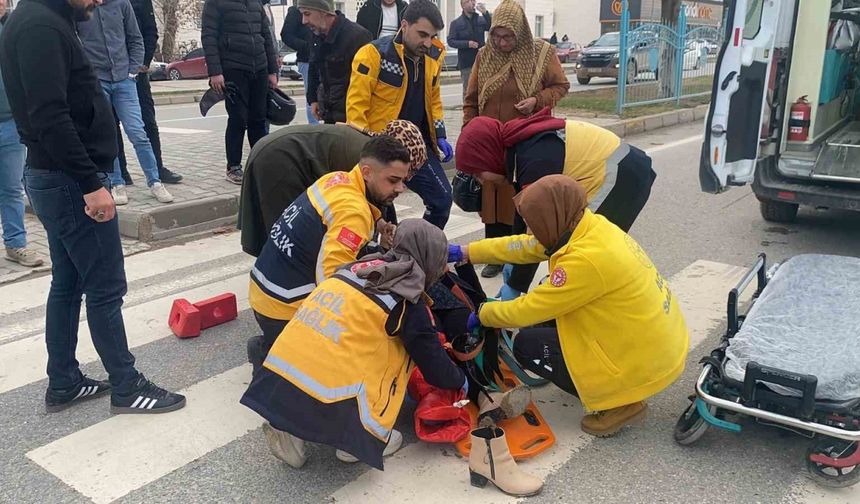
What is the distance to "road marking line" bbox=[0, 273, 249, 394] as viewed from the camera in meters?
3.46

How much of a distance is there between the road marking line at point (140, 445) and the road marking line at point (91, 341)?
710mm

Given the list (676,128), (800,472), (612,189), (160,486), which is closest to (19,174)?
(160,486)

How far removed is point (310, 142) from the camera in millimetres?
3584

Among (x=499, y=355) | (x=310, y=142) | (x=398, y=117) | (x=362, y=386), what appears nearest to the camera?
(x=362, y=386)

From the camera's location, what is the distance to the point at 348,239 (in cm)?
275

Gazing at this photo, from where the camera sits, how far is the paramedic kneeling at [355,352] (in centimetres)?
241

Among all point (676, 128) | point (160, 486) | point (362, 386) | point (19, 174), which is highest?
point (19, 174)

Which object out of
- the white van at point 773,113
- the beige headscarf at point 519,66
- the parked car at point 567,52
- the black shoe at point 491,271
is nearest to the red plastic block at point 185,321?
the black shoe at point 491,271

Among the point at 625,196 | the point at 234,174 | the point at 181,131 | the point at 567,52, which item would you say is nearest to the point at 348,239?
the point at 625,196

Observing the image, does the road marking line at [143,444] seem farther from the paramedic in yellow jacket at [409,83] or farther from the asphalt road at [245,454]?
the paramedic in yellow jacket at [409,83]

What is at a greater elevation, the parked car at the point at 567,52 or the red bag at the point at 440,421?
the red bag at the point at 440,421

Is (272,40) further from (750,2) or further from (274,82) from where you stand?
(750,2)

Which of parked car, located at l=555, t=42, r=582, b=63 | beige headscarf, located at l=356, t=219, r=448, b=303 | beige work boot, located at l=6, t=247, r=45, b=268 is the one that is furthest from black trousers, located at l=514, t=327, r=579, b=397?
parked car, located at l=555, t=42, r=582, b=63

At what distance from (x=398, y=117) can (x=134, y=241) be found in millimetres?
2528
